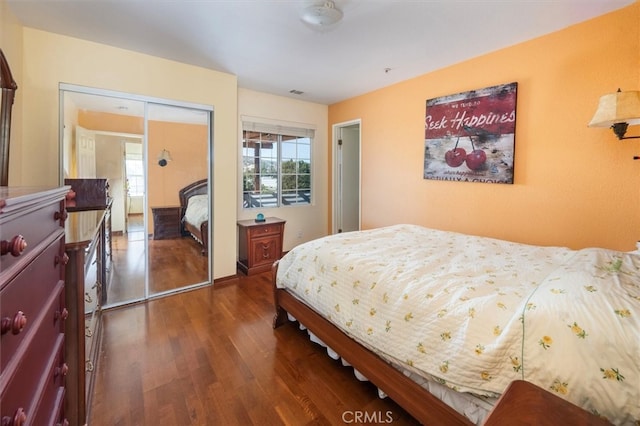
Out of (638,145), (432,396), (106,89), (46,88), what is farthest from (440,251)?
(46,88)

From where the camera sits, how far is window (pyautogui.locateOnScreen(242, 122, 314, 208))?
4.22 meters

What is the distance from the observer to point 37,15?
2225 millimetres

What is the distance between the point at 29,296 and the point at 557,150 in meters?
3.36

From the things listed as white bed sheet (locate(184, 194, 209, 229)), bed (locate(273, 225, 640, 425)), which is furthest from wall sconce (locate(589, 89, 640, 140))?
white bed sheet (locate(184, 194, 209, 229))

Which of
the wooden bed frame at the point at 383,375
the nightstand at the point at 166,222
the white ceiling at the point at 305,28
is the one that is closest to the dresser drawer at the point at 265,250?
the nightstand at the point at 166,222

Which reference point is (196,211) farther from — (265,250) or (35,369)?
(35,369)

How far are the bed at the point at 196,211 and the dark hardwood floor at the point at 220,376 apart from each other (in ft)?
3.16

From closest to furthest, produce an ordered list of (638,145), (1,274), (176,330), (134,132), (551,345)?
(1,274) < (551,345) < (638,145) < (176,330) < (134,132)

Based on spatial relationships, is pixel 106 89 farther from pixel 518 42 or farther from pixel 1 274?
pixel 518 42

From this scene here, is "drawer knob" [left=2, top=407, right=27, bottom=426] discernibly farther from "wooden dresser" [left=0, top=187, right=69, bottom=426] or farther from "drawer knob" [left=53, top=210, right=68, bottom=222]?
"drawer knob" [left=53, top=210, right=68, bottom=222]

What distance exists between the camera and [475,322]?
1260mm

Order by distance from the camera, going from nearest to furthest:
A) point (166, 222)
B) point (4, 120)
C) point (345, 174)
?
1. point (4, 120)
2. point (166, 222)
3. point (345, 174)

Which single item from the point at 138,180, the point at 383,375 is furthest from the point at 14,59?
the point at 383,375

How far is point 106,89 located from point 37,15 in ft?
2.08
